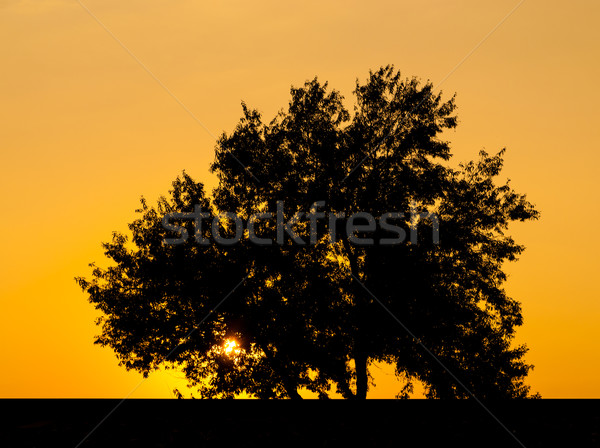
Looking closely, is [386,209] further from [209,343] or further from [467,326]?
[209,343]

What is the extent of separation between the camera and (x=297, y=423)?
9141 mm

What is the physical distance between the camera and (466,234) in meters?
26.4

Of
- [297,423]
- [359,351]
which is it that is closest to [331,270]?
[359,351]

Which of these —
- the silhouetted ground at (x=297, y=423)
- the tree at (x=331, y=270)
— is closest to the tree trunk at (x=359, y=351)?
the tree at (x=331, y=270)

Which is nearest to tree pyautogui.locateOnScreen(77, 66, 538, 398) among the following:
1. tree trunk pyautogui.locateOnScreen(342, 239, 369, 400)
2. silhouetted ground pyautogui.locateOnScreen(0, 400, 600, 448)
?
tree trunk pyautogui.locateOnScreen(342, 239, 369, 400)

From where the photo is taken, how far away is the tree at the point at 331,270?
84.9 ft

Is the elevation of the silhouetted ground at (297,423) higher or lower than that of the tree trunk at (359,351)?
lower

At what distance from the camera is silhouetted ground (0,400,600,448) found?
28.5 feet

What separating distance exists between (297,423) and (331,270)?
17356 millimetres

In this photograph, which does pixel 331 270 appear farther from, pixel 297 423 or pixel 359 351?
pixel 297 423

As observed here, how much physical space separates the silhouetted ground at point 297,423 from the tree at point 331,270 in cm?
1595

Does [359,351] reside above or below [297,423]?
above

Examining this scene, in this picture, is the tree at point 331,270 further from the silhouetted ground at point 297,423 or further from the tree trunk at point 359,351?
the silhouetted ground at point 297,423

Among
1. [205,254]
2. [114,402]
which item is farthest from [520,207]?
[114,402]
